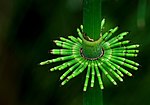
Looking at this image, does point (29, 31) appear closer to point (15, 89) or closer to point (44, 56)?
point (44, 56)

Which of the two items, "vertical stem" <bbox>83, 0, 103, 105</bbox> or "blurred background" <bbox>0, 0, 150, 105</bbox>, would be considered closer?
"vertical stem" <bbox>83, 0, 103, 105</bbox>

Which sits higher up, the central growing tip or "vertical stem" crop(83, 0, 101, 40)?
"vertical stem" crop(83, 0, 101, 40)

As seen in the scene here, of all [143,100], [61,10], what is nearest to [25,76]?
[61,10]

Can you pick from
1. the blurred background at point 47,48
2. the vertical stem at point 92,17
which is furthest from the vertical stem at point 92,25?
the blurred background at point 47,48

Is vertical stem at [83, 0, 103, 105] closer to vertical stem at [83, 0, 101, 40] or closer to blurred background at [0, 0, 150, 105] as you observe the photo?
vertical stem at [83, 0, 101, 40]

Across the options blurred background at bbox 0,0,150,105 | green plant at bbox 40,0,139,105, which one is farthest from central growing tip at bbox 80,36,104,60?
blurred background at bbox 0,0,150,105

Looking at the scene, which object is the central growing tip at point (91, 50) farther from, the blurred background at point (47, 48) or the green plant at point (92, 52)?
the blurred background at point (47, 48)

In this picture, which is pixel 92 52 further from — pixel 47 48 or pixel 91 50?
pixel 47 48
